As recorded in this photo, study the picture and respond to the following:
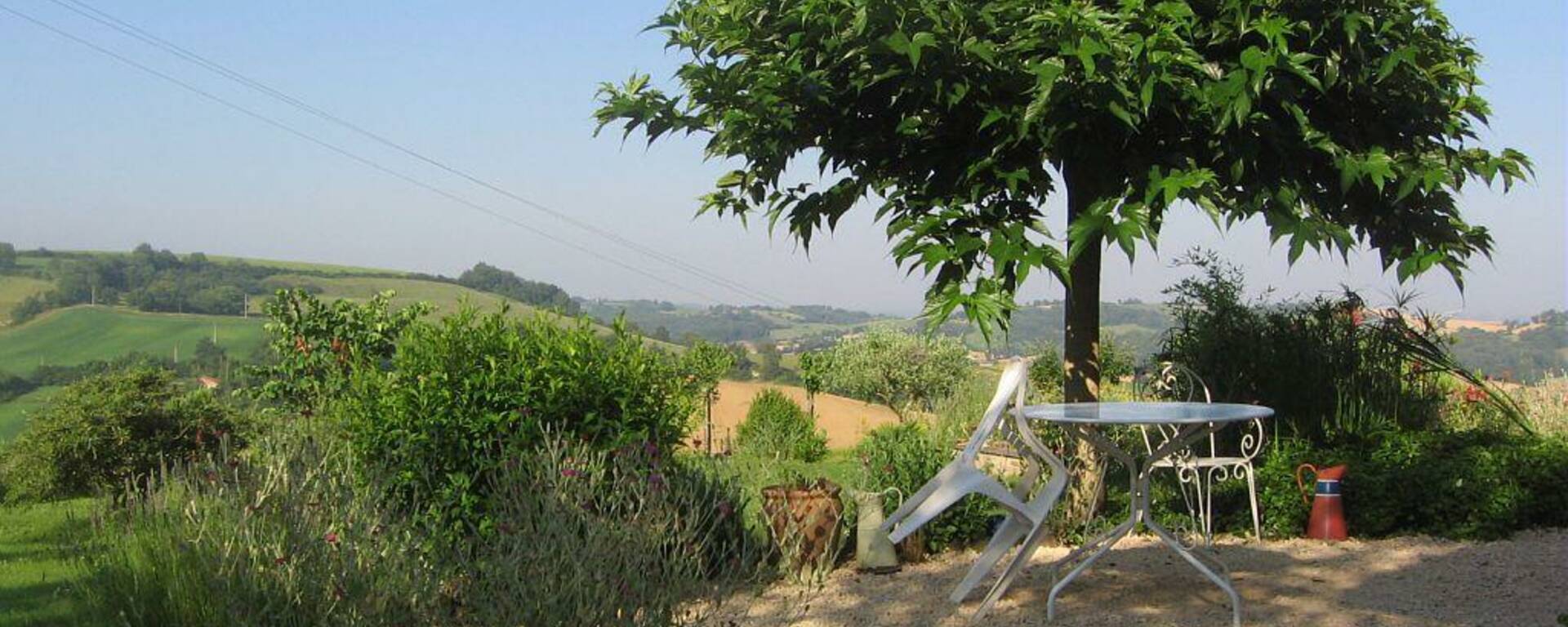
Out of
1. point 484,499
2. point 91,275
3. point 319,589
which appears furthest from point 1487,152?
point 91,275

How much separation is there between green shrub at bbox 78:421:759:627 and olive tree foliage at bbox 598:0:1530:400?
199cm

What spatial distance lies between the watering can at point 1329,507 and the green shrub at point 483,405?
383cm

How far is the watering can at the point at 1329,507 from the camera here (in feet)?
22.5

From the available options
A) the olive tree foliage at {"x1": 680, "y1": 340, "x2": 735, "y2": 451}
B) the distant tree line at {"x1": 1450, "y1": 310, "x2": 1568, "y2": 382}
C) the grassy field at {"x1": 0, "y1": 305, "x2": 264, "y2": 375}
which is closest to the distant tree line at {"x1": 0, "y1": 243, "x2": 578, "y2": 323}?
the grassy field at {"x1": 0, "y1": 305, "x2": 264, "y2": 375}

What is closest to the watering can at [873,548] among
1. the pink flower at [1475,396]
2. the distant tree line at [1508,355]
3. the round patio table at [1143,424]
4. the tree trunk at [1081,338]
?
the round patio table at [1143,424]

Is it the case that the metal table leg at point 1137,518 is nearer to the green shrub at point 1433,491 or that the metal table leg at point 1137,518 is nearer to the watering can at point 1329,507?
the watering can at point 1329,507

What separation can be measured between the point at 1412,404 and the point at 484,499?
6704 mm

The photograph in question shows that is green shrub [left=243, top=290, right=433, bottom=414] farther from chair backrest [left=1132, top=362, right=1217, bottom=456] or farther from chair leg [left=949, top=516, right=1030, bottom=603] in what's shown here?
chair leg [left=949, top=516, right=1030, bottom=603]

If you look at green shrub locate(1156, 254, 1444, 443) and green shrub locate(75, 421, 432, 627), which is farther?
green shrub locate(1156, 254, 1444, 443)

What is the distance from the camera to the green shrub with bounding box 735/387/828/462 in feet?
45.6

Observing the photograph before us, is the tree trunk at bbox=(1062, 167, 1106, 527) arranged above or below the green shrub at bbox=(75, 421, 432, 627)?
above

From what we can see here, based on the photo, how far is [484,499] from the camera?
18.7 feet

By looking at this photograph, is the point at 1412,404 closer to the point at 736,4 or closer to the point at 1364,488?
the point at 1364,488

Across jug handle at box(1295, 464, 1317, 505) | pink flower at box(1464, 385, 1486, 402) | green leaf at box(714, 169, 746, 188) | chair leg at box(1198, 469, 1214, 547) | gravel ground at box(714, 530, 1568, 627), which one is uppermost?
green leaf at box(714, 169, 746, 188)
